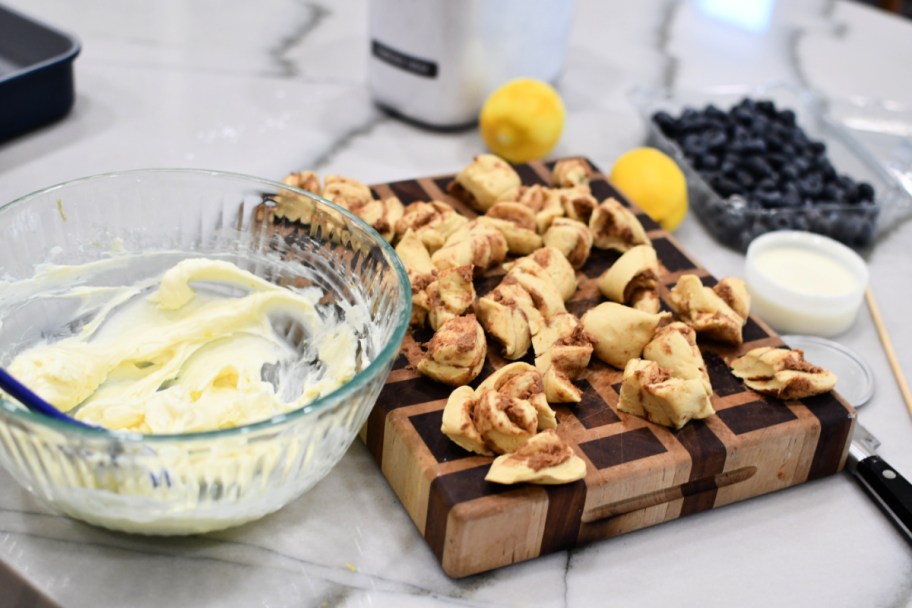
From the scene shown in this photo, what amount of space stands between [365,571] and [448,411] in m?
0.16

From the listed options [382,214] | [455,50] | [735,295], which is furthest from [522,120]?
[735,295]

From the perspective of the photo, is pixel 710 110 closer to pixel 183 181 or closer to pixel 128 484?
pixel 183 181

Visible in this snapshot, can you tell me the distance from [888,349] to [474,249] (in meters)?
0.54

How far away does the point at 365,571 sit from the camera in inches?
34.1

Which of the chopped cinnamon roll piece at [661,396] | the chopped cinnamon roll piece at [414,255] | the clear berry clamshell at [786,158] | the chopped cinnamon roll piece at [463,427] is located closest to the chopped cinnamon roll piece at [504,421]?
the chopped cinnamon roll piece at [463,427]

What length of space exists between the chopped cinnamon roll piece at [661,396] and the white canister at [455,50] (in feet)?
2.26

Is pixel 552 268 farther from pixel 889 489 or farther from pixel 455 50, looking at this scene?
pixel 455 50

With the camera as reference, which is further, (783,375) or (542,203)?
(542,203)

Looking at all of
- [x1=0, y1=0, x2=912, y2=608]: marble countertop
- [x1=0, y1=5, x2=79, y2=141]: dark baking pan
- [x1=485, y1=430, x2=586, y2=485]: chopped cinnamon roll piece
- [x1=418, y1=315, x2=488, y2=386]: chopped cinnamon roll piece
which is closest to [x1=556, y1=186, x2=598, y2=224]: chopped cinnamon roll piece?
[x1=0, y1=0, x2=912, y2=608]: marble countertop

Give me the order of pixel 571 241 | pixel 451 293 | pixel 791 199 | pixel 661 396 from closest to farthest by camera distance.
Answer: pixel 661 396 → pixel 451 293 → pixel 571 241 → pixel 791 199

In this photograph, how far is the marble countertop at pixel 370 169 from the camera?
850mm

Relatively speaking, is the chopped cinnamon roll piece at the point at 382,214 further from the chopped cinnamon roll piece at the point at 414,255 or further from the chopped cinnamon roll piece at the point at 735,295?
the chopped cinnamon roll piece at the point at 735,295

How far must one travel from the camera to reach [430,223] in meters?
1.17

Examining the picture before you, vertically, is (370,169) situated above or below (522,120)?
below
